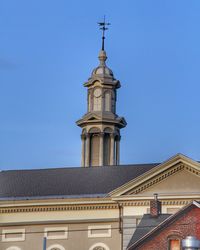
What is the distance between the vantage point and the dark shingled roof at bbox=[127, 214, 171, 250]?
187ft

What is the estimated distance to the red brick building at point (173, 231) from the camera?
53.6m

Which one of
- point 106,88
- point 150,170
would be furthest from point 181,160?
point 106,88

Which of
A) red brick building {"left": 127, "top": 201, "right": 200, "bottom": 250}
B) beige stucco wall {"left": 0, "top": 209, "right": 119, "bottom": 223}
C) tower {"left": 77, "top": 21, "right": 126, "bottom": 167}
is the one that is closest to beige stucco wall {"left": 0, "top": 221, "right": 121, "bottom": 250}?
beige stucco wall {"left": 0, "top": 209, "right": 119, "bottom": 223}

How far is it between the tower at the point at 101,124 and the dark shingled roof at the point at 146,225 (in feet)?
57.3

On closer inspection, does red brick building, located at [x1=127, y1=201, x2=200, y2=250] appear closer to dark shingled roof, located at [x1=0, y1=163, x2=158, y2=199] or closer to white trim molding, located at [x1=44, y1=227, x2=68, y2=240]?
dark shingled roof, located at [x1=0, y1=163, x2=158, y2=199]

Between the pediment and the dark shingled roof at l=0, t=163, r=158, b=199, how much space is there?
2372mm

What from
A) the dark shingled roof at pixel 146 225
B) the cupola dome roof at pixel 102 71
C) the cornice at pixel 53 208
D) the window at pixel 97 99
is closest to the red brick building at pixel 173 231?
the dark shingled roof at pixel 146 225

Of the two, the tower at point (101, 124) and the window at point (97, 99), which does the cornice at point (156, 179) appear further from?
the window at point (97, 99)

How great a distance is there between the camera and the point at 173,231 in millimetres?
53781

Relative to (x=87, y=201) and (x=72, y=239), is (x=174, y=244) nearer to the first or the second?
(x=87, y=201)

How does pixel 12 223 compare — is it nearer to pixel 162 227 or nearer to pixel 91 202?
pixel 91 202

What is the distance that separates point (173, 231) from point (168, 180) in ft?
28.6

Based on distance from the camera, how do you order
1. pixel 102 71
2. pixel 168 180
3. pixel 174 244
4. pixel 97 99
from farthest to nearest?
pixel 102 71 < pixel 97 99 < pixel 168 180 < pixel 174 244

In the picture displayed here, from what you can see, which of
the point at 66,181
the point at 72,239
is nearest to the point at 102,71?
the point at 66,181
